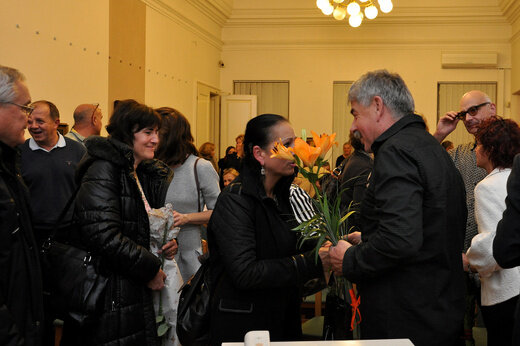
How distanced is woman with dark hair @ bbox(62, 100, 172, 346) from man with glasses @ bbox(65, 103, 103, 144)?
9.51 ft

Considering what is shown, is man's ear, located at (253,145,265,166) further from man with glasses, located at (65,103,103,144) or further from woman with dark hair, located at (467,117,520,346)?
man with glasses, located at (65,103,103,144)

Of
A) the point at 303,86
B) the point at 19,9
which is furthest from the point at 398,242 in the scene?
the point at 303,86

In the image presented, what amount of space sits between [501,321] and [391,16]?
11.1 metres

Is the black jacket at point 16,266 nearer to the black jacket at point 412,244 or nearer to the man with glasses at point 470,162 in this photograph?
the black jacket at point 412,244

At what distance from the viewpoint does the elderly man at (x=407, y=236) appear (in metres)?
2.09

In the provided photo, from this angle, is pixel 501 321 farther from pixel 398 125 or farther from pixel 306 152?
pixel 306 152

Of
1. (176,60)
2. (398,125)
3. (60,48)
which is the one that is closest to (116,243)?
(398,125)

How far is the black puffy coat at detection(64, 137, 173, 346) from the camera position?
2.55 meters

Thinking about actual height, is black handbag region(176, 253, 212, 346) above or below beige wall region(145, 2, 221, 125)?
below

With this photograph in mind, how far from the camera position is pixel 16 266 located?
228 centimetres

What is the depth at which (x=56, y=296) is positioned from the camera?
258cm

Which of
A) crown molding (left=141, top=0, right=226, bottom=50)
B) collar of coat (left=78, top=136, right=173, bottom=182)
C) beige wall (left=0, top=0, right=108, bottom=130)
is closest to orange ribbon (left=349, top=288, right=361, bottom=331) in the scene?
collar of coat (left=78, top=136, right=173, bottom=182)

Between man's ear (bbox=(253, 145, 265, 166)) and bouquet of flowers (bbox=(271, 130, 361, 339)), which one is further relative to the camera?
man's ear (bbox=(253, 145, 265, 166))

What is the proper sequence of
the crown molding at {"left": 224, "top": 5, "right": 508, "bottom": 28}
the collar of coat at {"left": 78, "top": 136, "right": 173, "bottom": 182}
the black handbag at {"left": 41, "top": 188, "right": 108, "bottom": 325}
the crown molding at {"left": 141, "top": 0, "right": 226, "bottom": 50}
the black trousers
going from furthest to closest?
the crown molding at {"left": 224, "top": 5, "right": 508, "bottom": 28} < the crown molding at {"left": 141, "top": 0, "right": 226, "bottom": 50} < the black trousers < the collar of coat at {"left": 78, "top": 136, "right": 173, "bottom": 182} < the black handbag at {"left": 41, "top": 188, "right": 108, "bottom": 325}
